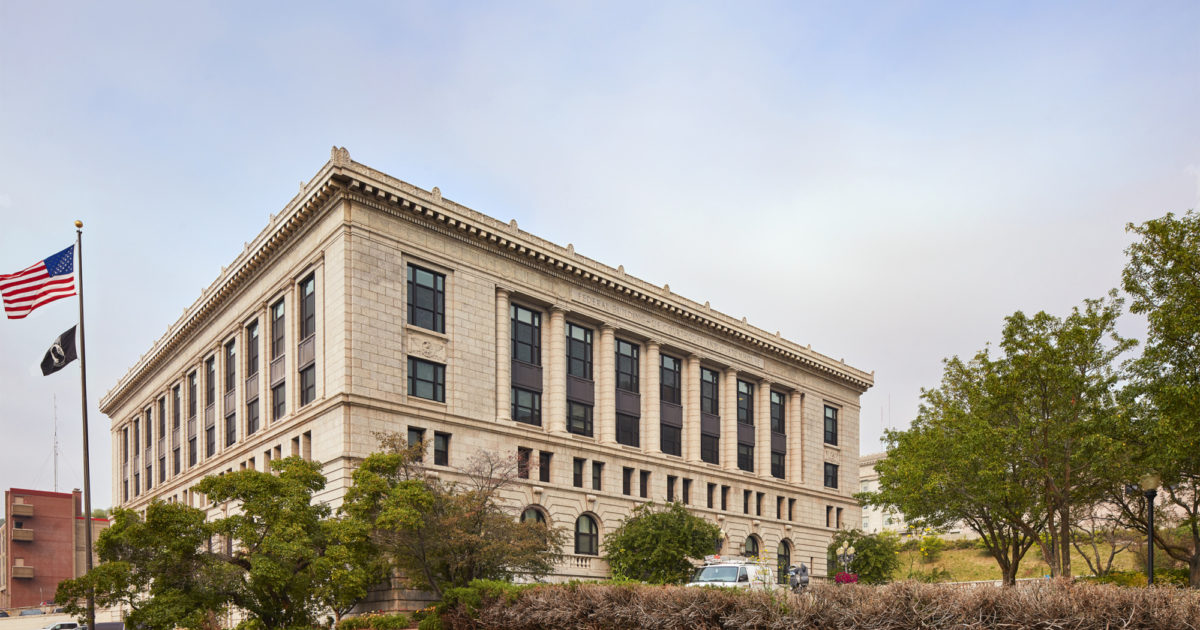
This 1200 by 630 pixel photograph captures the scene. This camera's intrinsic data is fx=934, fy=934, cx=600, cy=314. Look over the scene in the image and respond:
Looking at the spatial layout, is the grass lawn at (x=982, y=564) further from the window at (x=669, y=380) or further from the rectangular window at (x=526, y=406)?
the rectangular window at (x=526, y=406)

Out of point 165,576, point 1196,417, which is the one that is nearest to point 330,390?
point 165,576

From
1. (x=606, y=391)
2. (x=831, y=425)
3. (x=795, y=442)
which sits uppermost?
(x=606, y=391)

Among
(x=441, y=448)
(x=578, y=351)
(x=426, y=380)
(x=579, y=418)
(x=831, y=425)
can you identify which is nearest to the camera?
(x=441, y=448)

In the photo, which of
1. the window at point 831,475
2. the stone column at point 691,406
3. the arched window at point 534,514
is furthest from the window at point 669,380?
the window at point 831,475

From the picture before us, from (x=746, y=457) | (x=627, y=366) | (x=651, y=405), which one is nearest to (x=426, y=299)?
(x=627, y=366)

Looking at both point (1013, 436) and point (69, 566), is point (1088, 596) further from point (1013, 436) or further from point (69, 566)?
point (69, 566)

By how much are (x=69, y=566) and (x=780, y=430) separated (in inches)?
3391

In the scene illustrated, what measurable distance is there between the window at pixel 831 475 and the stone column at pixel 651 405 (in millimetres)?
22419

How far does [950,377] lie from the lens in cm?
4334

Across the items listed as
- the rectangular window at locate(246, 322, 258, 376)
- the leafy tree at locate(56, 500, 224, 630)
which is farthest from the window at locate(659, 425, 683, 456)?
the leafy tree at locate(56, 500, 224, 630)

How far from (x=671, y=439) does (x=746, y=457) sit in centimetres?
875

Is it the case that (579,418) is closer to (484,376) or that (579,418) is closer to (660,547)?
(484,376)

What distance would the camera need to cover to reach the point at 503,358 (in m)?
49.8

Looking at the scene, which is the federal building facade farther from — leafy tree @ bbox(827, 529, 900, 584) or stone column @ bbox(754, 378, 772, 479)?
leafy tree @ bbox(827, 529, 900, 584)
